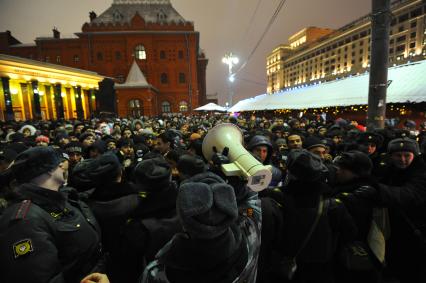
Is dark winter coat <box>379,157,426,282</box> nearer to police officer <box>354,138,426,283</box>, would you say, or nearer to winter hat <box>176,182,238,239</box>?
police officer <box>354,138,426,283</box>

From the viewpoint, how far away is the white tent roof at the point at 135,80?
35875 millimetres

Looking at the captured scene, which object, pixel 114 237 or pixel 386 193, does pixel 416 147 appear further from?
pixel 114 237

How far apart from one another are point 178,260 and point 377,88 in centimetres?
574

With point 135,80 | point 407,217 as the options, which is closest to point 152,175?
point 407,217

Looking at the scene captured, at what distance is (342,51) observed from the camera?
76.5m

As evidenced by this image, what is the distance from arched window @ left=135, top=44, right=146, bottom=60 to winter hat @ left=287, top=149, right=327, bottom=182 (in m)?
44.5

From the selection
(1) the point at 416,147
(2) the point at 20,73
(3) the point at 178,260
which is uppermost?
(2) the point at 20,73

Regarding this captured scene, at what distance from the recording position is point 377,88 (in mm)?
5125

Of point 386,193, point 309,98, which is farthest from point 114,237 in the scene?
point 309,98

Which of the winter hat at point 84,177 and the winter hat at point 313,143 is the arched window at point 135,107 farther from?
the winter hat at point 84,177

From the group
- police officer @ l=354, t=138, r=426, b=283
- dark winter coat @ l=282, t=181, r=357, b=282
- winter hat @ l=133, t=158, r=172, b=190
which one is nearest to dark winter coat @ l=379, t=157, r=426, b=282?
police officer @ l=354, t=138, r=426, b=283

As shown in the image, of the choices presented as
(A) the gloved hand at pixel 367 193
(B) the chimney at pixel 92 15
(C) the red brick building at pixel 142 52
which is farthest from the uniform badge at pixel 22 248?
(B) the chimney at pixel 92 15

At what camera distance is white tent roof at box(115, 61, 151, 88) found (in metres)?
35.9

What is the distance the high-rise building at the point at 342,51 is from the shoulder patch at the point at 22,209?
32238 millimetres
